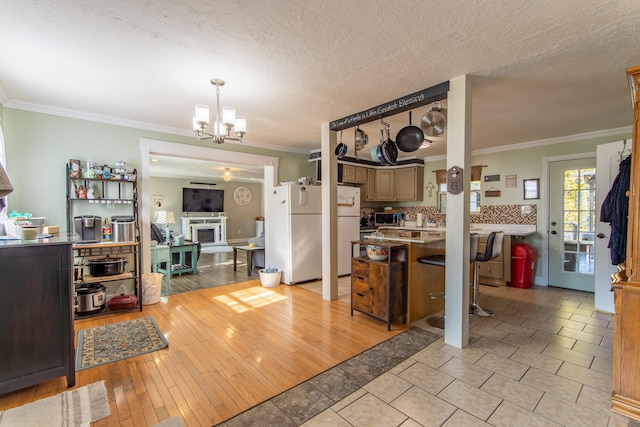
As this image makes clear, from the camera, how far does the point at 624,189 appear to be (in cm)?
262

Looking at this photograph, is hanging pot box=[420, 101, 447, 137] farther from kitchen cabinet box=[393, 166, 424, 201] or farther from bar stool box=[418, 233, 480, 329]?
kitchen cabinet box=[393, 166, 424, 201]

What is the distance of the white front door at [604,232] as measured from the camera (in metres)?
3.38

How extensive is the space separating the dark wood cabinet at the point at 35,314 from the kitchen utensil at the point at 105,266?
1.55 m

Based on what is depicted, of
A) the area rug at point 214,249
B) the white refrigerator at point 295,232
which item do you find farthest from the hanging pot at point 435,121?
the area rug at point 214,249

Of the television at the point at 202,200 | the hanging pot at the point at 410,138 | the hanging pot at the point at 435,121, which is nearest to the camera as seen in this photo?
the hanging pot at the point at 435,121

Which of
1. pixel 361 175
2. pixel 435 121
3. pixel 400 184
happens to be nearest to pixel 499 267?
pixel 400 184

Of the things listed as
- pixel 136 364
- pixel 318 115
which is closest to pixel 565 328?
pixel 318 115

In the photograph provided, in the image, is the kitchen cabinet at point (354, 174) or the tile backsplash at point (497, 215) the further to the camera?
the kitchen cabinet at point (354, 174)

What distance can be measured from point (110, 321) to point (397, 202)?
5.62 metres

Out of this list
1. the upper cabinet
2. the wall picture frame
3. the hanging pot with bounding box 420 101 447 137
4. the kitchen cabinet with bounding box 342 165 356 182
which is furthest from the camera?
the upper cabinet

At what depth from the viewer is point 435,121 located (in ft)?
9.11

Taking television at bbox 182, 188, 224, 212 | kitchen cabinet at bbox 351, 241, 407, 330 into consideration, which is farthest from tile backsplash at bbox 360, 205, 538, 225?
television at bbox 182, 188, 224, 212

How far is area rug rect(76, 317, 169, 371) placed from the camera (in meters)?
2.40

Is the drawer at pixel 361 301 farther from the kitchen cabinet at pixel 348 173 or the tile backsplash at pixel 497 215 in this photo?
the tile backsplash at pixel 497 215
